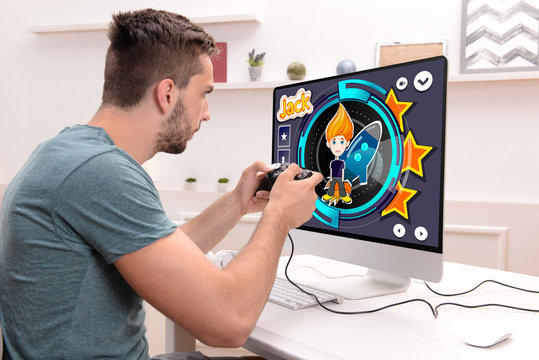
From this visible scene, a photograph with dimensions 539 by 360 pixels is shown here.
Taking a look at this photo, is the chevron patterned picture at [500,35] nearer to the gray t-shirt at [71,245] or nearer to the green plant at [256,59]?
the green plant at [256,59]

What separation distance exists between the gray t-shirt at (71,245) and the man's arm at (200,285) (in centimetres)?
3

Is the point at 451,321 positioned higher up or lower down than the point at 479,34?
lower down

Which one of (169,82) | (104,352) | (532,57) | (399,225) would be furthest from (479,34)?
(104,352)

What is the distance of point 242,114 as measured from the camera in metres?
2.82

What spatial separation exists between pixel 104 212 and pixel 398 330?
0.60 m

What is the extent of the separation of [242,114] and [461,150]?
47.6 inches

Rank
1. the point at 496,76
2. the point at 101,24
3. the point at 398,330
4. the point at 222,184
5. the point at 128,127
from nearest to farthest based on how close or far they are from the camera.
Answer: the point at 398,330 < the point at 128,127 < the point at 496,76 < the point at 222,184 < the point at 101,24

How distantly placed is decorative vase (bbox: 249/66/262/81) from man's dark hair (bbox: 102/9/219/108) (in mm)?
1586

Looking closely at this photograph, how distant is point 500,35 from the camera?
2.32 metres

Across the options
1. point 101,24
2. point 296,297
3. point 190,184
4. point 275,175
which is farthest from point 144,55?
point 101,24

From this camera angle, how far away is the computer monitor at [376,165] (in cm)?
103

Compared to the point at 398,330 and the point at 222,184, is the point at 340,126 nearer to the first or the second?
the point at 398,330

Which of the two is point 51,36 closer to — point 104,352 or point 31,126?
point 31,126

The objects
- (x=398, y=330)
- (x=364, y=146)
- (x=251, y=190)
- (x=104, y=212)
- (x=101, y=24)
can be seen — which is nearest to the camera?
(x=104, y=212)
